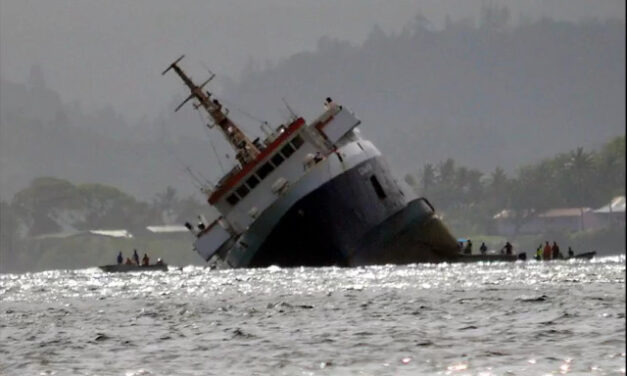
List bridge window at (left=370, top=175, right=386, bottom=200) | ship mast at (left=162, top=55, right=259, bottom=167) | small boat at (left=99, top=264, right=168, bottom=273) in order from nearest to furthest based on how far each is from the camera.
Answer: bridge window at (left=370, top=175, right=386, bottom=200)
ship mast at (left=162, top=55, right=259, bottom=167)
small boat at (left=99, top=264, right=168, bottom=273)

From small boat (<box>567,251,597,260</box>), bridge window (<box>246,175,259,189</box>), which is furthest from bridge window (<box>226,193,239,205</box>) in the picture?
small boat (<box>567,251,597,260</box>)

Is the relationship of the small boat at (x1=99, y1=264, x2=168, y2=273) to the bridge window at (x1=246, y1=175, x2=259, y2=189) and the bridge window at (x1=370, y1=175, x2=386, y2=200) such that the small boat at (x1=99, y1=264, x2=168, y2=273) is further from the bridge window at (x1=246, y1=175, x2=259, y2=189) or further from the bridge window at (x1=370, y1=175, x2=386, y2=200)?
the bridge window at (x1=370, y1=175, x2=386, y2=200)

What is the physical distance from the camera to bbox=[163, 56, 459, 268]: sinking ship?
260 ft

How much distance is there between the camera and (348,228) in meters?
79.9

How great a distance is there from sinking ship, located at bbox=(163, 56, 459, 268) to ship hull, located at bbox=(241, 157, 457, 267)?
55 millimetres

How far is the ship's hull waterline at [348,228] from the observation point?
7925 centimetres

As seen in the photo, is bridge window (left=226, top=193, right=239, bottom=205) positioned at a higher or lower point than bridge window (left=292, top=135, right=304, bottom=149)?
lower

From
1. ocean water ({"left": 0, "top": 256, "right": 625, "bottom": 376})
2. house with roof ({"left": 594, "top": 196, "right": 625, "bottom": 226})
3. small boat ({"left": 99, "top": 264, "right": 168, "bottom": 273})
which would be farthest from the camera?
small boat ({"left": 99, "top": 264, "right": 168, "bottom": 273})

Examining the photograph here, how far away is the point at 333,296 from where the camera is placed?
52.4m

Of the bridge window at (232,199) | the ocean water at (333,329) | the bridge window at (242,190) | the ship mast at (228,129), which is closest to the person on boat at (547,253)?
the ship mast at (228,129)

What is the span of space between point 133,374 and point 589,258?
7408cm

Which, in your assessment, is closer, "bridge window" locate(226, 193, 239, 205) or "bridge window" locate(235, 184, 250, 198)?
"bridge window" locate(235, 184, 250, 198)

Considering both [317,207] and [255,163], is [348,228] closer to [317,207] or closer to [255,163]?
[317,207]

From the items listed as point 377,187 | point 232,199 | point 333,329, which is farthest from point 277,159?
point 333,329
